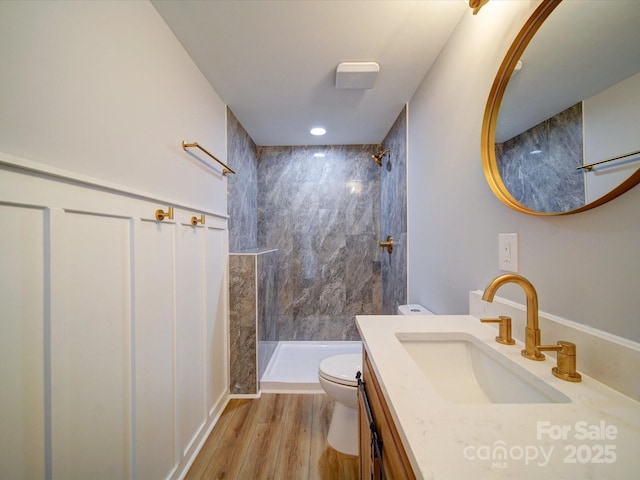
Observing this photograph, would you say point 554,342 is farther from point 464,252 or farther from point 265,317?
point 265,317

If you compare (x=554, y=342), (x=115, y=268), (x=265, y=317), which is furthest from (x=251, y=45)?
(x=265, y=317)

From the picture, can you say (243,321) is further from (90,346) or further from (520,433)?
(520,433)

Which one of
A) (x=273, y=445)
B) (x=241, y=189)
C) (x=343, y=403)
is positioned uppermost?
(x=241, y=189)

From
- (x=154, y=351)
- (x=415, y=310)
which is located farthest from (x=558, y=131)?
(x=154, y=351)

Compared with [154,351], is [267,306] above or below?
below

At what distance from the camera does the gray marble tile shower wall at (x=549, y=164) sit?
2.09 ft

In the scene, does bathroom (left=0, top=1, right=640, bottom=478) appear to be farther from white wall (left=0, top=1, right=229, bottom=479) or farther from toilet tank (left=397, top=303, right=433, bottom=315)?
toilet tank (left=397, top=303, right=433, bottom=315)

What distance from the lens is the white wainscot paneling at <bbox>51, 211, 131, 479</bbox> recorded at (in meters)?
0.68

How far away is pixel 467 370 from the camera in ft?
2.73

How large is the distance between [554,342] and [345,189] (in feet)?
7.90

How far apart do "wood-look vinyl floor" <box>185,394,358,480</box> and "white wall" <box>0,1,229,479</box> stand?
20 centimetres

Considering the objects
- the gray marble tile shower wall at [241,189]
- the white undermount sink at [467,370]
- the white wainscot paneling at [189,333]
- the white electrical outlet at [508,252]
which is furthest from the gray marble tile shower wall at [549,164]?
the gray marble tile shower wall at [241,189]

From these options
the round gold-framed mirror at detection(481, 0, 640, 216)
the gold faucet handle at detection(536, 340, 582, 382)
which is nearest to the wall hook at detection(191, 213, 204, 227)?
the round gold-framed mirror at detection(481, 0, 640, 216)

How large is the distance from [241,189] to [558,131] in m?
2.17
